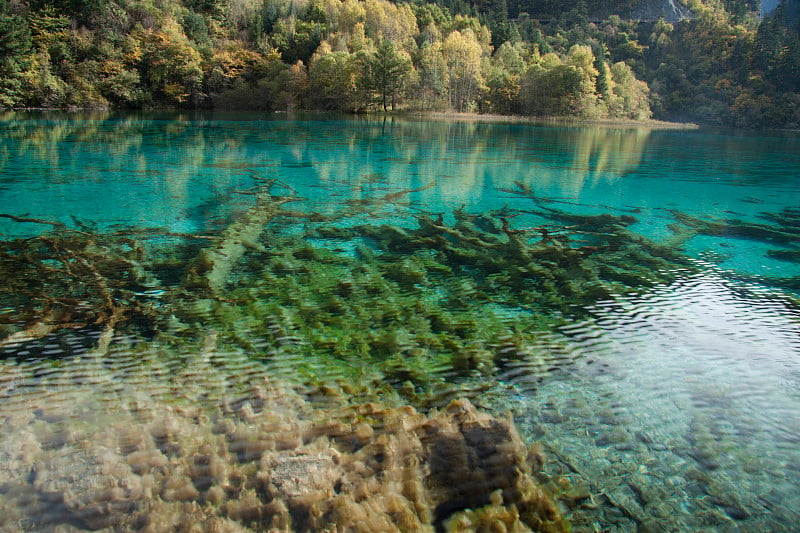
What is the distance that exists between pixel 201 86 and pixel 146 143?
46.7 meters

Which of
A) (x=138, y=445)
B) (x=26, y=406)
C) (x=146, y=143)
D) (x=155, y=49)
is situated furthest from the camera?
(x=155, y=49)

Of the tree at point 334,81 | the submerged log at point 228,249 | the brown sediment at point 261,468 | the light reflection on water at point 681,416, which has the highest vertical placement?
the tree at point 334,81

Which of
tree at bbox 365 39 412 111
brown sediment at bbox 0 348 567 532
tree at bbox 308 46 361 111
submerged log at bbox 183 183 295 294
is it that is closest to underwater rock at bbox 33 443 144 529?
brown sediment at bbox 0 348 567 532

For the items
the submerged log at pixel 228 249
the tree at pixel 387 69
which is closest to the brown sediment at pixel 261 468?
the submerged log at pixel 228 249

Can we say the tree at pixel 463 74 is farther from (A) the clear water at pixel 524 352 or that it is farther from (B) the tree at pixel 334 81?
(A) the clear water at pixel 524 352

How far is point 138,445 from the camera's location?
2842 millimetres

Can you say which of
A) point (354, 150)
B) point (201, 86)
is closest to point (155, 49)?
point (201, 86)

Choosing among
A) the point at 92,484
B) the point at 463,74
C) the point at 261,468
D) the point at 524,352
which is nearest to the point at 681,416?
the point at 524,352

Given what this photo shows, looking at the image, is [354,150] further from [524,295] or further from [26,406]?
[26,406]

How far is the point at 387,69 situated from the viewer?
63.1 m

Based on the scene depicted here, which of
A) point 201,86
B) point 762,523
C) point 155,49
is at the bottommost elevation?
point 762,523

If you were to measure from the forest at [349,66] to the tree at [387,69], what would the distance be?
0.15 metres

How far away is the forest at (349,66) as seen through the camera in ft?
171

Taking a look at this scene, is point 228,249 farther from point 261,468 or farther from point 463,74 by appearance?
point 463,74
